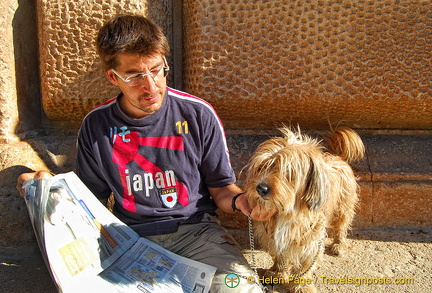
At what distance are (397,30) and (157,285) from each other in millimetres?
2356

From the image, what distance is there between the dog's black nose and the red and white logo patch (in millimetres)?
586

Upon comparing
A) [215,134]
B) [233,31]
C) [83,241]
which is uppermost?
[233,31]

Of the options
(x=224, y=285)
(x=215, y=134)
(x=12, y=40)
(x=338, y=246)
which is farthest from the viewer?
(x=12, y=40)

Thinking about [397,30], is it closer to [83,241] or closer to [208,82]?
[208,82]

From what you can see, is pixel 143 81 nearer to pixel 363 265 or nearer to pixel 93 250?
pixel 93 250

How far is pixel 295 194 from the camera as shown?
1681mm

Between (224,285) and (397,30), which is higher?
(397,30)

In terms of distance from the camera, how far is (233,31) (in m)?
2.53

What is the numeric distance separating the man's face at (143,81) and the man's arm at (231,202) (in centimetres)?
62

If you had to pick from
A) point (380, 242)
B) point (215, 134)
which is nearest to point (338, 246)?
point (380, 242)

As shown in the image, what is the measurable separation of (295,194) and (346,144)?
788 mm

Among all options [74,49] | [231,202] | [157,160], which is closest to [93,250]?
[157,160]

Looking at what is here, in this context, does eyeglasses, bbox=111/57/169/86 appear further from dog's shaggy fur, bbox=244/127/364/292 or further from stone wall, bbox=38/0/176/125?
stone wall, bbox=38/0/176/125

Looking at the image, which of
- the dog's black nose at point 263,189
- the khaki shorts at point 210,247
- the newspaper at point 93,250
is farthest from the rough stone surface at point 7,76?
the dog's black nose at point 263,189
